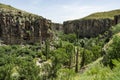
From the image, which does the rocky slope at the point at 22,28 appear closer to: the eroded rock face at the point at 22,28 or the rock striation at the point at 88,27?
the eroded rock face at the point at 22,28

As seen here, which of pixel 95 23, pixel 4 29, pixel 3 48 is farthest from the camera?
pixel 95 23

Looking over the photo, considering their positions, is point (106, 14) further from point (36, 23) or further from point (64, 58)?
point (64, 58)

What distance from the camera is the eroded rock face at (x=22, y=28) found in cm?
12088

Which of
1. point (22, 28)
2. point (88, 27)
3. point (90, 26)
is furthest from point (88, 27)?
point (22, 28)

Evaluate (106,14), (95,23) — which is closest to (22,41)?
(95,23)

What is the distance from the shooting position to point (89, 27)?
17488 cm

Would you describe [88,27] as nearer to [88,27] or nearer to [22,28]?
[88,27]

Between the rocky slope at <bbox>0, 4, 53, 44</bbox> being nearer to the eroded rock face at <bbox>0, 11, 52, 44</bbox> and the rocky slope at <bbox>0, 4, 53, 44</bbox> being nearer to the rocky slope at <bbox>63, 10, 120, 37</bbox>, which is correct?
the eroded rock face at <bbox>0, 11, 52, 44</bbox>

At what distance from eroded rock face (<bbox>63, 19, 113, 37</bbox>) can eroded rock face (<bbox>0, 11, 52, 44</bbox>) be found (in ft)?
141

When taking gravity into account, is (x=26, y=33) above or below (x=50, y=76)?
above

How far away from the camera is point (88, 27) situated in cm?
17562

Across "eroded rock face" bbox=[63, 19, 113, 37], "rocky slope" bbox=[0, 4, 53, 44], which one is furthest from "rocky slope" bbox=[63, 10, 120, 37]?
"rocky slope" bbox=[0, 4, 53, 44]

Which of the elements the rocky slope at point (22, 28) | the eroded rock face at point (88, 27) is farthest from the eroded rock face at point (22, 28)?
the eroded rock face at point (88, 27)

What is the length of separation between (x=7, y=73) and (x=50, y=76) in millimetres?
9839
